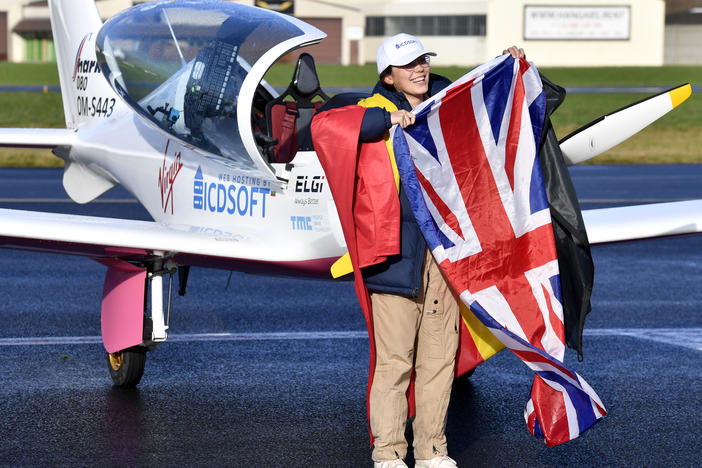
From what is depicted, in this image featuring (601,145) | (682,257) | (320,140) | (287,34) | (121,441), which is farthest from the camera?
(682,257)

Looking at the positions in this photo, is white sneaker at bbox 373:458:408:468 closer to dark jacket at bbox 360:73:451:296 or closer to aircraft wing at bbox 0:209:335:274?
dark jacket at bbox 360:73:451:296

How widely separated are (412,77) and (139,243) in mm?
2163

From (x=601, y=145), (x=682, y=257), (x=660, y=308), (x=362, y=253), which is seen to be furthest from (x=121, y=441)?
(x=682, y=257)

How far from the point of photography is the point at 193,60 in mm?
6602

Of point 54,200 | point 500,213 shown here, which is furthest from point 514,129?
point 54,200

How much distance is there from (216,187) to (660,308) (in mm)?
3816

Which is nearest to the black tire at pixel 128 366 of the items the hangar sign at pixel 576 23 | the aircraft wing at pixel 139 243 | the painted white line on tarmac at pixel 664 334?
the aircraft wing at pixel 139 243

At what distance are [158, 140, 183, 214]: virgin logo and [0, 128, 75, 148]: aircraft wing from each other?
67.6 inches

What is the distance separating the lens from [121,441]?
18.0 feet

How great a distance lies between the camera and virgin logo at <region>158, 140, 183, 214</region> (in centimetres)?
724

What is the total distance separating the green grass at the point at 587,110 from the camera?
24.4 meters

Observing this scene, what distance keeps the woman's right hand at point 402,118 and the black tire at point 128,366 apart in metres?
2.51

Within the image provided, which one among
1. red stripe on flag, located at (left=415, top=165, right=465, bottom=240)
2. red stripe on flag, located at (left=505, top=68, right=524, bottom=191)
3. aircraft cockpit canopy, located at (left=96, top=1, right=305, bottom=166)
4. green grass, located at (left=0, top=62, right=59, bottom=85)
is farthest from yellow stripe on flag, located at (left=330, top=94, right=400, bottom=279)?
green grass, located at (left=0, top=62, right=59, bottom=85)

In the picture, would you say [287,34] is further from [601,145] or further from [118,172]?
[118,172]
